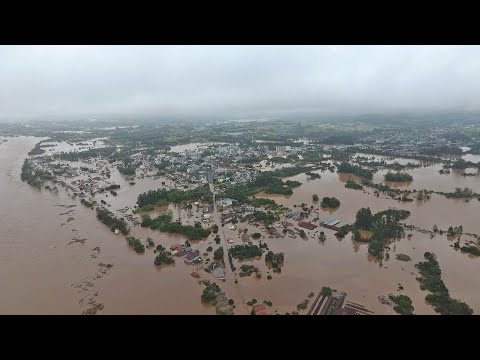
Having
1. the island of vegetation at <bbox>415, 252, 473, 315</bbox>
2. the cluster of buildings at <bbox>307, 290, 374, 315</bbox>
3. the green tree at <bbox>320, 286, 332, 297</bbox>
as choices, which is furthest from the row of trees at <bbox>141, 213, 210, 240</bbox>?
the island of vegetation at <bbox>415, 252, 473, 315</bbox>

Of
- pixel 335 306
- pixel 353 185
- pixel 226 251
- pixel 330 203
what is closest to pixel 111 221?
pixel 226 251

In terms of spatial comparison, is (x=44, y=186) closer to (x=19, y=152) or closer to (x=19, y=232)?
(x=19, y=232)

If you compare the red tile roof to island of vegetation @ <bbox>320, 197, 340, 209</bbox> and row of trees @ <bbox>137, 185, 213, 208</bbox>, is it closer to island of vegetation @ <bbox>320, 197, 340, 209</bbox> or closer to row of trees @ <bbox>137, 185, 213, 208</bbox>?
island of vegetation @ <bbox>320, 197, 340, 209</bbox>

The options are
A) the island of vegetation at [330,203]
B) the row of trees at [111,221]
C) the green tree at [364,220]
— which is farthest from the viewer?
the island of vegetation at [330,203]

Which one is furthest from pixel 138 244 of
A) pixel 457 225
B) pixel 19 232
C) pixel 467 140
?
pixel 467 140

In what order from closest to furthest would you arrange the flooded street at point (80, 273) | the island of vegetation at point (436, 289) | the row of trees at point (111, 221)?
the island of vegetation at point (436, 289), the flooded street at point (80, 273), the row of trees at point (111, 221)

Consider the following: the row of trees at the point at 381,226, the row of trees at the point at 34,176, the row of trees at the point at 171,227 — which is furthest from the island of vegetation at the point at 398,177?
the row of trees at the point at 34,176

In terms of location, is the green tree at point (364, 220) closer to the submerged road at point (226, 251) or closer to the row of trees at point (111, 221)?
the submerged road at point (226, 251)
